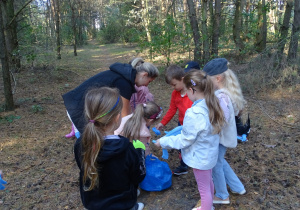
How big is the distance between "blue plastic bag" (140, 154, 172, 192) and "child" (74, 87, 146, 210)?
1.04m

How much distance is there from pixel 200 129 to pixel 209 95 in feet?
1.11

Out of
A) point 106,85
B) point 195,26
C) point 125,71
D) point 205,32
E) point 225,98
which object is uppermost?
point 195,26

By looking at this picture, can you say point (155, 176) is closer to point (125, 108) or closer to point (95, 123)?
point (125, 108)

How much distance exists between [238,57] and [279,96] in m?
3.32

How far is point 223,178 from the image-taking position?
8.98ft

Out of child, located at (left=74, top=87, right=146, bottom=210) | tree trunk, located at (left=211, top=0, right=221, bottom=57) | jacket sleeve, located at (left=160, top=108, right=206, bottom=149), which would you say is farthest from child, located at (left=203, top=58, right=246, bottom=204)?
tree trunk, located at (left=211, top=0, right=221, bottom=57)

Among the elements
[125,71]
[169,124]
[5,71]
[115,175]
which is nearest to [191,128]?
[115,175]

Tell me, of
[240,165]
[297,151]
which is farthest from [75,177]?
[297,151]

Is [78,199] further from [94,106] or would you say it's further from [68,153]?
[94,106]

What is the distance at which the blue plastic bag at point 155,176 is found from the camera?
3.03 metres

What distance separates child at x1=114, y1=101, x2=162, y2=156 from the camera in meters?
2.90

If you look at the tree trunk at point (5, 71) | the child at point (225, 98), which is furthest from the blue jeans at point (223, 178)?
the tree trunk at point (5, 71)

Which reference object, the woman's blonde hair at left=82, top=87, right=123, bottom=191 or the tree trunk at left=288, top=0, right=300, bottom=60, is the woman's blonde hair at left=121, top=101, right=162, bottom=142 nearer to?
the woman's blonde hair at left=82, top=87, right=123, bottom=191

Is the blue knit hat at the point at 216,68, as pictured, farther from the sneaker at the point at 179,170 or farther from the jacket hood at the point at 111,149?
the sneaker at the point at 179,170
